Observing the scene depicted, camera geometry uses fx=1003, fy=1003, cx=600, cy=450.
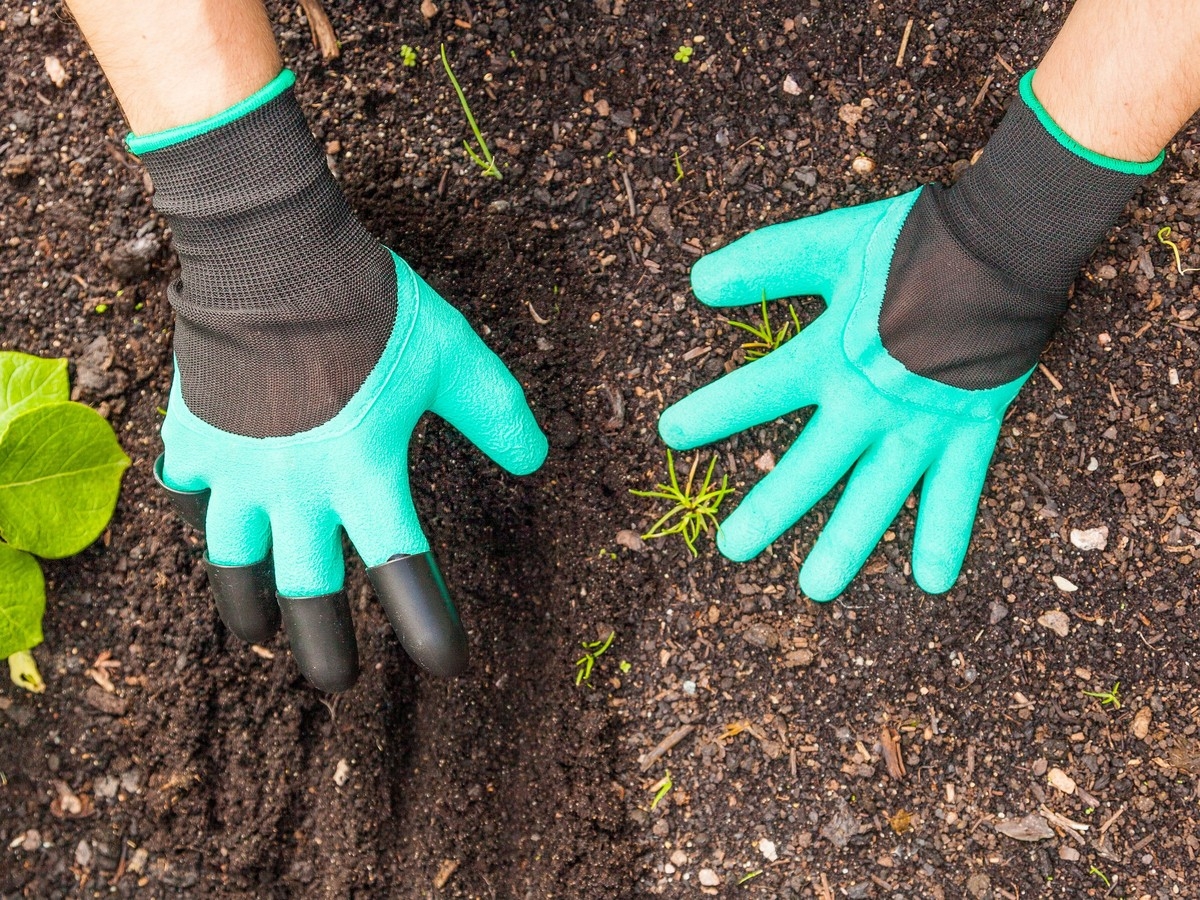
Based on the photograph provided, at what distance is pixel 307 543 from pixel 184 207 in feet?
1.62

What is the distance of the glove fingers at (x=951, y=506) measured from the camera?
155 centimetres

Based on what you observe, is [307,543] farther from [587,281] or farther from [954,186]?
[954,186]

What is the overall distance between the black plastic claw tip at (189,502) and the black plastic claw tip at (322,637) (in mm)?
198

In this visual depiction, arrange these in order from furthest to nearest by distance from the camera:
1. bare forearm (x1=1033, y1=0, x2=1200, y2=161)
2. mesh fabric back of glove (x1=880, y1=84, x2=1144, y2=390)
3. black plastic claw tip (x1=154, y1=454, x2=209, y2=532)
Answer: black plastic claw tip (x1=154, y1=454, x2=209, y2=532) < mesh fabric back of glove (x1=880, y1=84, x2=1144, y2=390) < bare forearm (x1=1033, y1=0, x2=1200, y2=161)

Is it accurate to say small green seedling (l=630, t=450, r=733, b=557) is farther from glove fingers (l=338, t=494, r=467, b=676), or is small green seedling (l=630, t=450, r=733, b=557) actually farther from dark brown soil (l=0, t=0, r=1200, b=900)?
glove fingers (l=338, t=494, r=467, b=676)

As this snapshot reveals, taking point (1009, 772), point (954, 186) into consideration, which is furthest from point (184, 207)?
point (1009, 772)

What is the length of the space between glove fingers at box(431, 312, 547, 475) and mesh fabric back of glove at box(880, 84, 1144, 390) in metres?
0.56

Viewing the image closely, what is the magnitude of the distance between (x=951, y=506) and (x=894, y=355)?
255 mm

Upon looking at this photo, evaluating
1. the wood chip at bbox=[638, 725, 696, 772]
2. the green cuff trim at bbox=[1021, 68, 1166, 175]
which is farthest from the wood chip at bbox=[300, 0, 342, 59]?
the wood chip at bbox=[638, 725, 696, 772]

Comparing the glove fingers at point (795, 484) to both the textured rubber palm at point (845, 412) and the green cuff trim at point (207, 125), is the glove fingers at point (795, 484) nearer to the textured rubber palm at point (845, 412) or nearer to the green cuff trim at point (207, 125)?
the textured rubber palm at point (845, 412)

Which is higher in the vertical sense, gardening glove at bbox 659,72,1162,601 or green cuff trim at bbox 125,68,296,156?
green cuff trim at bbox 125,68,296,156

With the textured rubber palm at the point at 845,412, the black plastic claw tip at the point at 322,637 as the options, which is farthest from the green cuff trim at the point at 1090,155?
the black plastic claw tip at the point at 322,637

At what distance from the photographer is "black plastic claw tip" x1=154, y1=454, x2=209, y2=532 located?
151 cm

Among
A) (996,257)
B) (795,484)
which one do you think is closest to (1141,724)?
(795,484)
